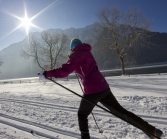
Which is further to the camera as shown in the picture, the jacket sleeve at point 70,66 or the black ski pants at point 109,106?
the black ski pants at point 109,106

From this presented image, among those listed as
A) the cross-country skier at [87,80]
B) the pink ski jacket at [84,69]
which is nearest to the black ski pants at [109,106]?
the cross-country skier at [87,80]

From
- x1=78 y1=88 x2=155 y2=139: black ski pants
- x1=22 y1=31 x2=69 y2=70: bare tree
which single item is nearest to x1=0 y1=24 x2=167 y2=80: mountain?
x1=22 y1=31 x2=69 y2=70: bare tree

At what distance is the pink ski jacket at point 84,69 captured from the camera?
2.14 meters

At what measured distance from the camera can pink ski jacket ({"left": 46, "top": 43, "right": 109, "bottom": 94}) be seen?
2.14 metres

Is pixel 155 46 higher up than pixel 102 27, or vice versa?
pixel 155 46

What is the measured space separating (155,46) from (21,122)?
109 m

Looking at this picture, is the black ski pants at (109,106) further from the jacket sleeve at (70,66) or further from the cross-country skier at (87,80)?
the jacket sleeve at (70,66)

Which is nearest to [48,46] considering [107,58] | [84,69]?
[84,69]

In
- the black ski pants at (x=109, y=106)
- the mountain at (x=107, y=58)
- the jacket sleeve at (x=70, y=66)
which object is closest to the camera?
the jacket sleeve at (x=70, y=66)

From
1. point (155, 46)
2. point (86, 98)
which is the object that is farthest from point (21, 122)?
point (155, 46)

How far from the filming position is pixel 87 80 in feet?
7.38

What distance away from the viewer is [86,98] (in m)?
2.30

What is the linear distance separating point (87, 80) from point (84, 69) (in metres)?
0.18

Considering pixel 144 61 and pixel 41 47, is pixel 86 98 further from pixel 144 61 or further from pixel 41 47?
pixel 144 61
